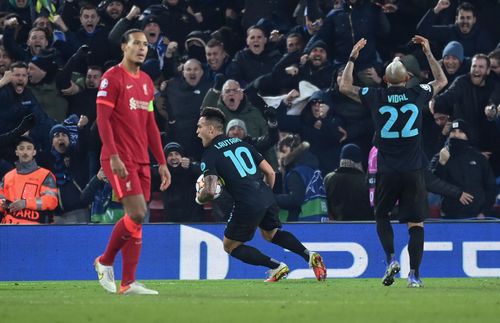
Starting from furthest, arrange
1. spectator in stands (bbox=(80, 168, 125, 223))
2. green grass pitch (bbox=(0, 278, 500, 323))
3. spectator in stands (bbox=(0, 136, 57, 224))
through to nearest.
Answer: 1. spectator in stands (bbox=(80, 168, 125, 223))
2. spectator in stands (bbox=(0, 136, 57, 224))
3. green grass pitch (bbox=(0, 278, 500, 323))

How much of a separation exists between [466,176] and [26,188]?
5.77 metres

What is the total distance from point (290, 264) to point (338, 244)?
0.67 m

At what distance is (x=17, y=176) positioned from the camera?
592 inches

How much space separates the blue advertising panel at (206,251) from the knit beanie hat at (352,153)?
3.27 ft

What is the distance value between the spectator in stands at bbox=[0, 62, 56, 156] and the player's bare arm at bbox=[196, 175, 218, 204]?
509cm

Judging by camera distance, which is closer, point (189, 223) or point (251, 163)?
point (251, 163)

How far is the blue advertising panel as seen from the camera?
47.6 ft

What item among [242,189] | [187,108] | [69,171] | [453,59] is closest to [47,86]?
[69,171]

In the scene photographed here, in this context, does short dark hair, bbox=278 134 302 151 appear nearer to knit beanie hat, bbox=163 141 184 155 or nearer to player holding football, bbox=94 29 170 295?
knit beanie hat, bbox=163 141 184 155

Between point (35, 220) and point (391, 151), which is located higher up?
point (391, 151)

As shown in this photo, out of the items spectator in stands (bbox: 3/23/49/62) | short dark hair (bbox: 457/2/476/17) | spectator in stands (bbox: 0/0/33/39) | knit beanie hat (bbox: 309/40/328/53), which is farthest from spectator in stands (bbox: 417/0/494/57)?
spectator in stands (bbox: 0/0/33/39)

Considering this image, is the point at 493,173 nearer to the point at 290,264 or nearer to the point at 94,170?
the point at 290,264

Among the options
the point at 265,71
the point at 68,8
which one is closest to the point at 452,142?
the point at 265,71

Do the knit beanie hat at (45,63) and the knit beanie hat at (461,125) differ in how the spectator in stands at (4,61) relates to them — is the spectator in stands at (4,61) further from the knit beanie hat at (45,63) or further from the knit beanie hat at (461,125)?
the knit beanie hat at (461,125)
